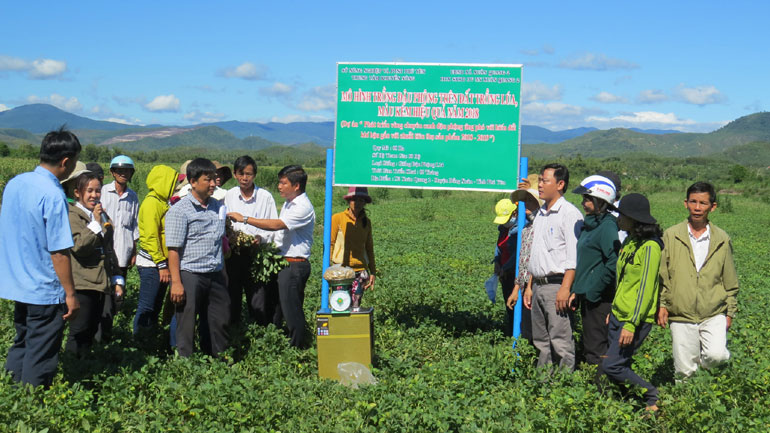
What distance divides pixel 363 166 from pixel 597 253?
244 centimetres

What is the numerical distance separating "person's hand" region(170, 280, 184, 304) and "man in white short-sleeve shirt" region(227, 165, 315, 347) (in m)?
1.13

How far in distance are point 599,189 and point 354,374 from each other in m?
2.78

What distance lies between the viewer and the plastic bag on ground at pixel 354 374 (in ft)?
19.7

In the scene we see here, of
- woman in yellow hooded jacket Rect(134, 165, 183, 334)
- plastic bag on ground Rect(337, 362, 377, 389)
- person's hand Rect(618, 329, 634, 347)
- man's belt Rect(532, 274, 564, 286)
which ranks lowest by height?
plastic bag on ground Rect(337, 362, 377, 389)

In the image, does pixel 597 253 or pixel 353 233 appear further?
pixel 353 233

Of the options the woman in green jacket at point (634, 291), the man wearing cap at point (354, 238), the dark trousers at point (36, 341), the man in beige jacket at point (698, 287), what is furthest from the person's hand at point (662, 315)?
the dark trousers at point (36, 341)

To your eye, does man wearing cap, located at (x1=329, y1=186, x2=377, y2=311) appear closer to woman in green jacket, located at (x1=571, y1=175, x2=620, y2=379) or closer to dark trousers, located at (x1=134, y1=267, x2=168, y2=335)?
dark trousers, located at (x1=134, y1=267, x2=168, y2=335)

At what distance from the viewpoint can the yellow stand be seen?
20.1 feet

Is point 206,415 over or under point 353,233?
under

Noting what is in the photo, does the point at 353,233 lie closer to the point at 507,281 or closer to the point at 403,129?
the point at 403,129

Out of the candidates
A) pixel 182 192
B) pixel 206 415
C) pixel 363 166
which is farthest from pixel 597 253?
pixel 182 192

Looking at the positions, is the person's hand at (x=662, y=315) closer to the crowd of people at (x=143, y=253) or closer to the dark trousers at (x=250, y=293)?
the crowd of people at (x=143, y=253)

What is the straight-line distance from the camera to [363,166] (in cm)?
659

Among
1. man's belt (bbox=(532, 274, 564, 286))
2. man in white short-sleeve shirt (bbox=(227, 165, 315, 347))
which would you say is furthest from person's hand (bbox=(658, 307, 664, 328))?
man in white short-sleeve shirt (bbox=(227, 165, 315, 347))
